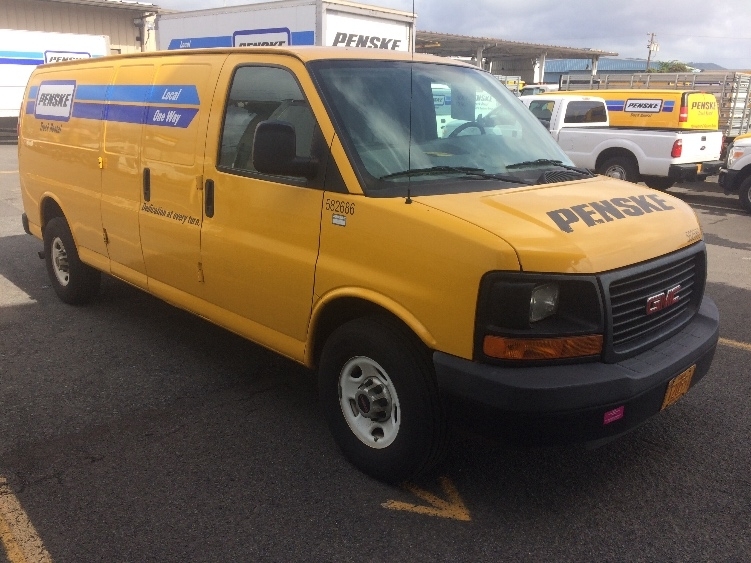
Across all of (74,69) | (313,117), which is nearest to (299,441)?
(313,117)

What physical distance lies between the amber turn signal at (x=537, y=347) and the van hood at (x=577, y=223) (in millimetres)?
286

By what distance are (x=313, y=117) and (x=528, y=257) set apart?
4.53 ft

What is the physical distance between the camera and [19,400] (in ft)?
13.9

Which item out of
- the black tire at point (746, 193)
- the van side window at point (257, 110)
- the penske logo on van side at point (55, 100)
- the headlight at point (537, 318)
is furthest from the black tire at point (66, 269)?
the black tire at point (746, 193)

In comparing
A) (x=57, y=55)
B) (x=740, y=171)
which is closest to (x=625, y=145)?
(x=740, y=171)

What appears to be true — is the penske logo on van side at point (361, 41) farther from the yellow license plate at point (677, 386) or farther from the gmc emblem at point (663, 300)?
the yellow license plate at point (677, 386)

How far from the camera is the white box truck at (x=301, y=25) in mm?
12703

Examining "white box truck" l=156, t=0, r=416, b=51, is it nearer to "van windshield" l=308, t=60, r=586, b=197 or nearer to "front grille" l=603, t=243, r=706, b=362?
"van windshield" l=308, t=60, r=586, b=197

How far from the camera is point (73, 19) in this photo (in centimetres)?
2919

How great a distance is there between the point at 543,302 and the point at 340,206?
3.47ft

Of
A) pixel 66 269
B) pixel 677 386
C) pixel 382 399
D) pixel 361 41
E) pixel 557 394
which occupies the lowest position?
pixel 66 269

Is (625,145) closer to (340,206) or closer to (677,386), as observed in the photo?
(677,386)

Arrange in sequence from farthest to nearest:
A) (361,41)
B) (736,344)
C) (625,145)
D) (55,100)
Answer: (361,41), (625,145), (55,100), (736,344)

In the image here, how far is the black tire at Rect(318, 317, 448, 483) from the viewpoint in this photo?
3039 mm
